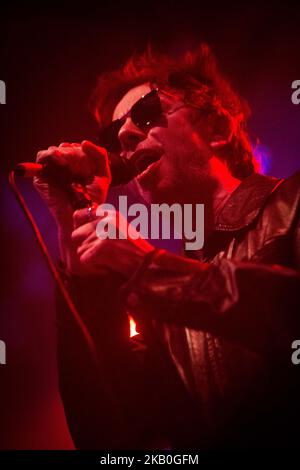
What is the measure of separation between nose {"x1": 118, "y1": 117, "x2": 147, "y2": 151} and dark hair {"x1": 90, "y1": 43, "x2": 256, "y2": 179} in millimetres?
231

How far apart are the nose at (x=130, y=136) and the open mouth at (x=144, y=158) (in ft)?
0.14

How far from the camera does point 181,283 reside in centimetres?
114

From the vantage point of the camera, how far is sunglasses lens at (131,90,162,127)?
1735mm

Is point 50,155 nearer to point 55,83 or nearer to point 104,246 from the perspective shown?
point 104,246

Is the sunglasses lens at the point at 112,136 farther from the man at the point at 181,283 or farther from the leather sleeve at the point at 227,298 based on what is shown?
the leather sleeve at the point at 227,298

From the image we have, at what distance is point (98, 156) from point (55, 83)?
0.90 metres

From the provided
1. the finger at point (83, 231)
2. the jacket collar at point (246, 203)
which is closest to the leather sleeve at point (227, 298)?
the finger at point (83, 231)

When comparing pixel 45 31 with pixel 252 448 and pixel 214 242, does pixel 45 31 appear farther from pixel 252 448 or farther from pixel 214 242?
pixel 252 448

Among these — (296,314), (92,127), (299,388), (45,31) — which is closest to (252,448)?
(299,388)

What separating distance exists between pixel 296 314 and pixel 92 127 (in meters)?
1.33
